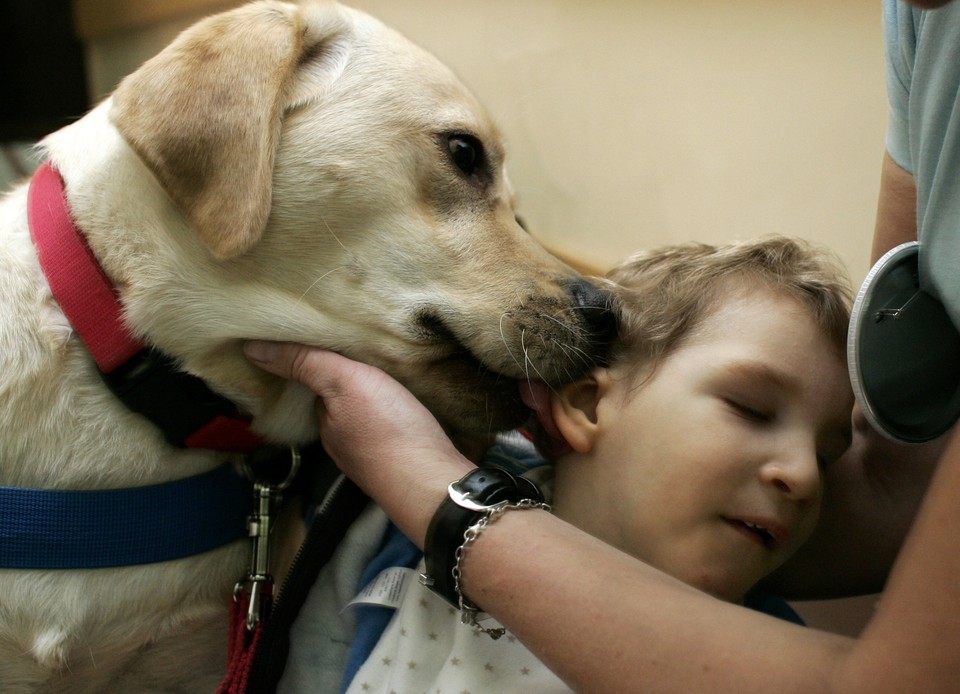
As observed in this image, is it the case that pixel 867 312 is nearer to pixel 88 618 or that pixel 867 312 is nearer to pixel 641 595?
pixel 641 595

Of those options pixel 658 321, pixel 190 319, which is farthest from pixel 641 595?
pixel 190 319

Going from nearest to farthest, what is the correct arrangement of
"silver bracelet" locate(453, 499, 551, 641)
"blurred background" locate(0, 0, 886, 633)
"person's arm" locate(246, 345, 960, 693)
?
"person's arm" locate(246, 345, 960, 693) → "silver bracelet" locate(453, 499, 551, 641) → "blurred background" locate(0, 0, 886, 633)

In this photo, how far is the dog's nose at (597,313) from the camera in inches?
42.0

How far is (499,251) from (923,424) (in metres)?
0.54

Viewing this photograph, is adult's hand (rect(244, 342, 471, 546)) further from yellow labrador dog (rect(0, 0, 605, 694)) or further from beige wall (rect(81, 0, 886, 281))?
beige wall (rect(81, 0, 886, 281))

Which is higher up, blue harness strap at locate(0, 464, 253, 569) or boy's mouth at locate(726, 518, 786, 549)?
boy's mouth at locate(726, 518, 786, 549)

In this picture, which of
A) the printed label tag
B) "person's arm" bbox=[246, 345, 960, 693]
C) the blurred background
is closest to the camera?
"person's arm" bbox=[246, 345, 960, 693]

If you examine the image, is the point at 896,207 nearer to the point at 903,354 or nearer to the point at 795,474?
the point at 903,354

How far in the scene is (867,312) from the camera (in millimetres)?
927

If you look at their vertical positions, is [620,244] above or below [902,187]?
below

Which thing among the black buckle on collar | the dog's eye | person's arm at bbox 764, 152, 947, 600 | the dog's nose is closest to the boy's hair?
the dog's nose

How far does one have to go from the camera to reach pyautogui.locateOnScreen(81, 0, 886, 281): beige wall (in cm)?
161

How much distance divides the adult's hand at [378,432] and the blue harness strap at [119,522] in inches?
6.6

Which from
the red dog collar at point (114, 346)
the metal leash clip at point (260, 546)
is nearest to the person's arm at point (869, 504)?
the metal leash clip at point (260, 546)
